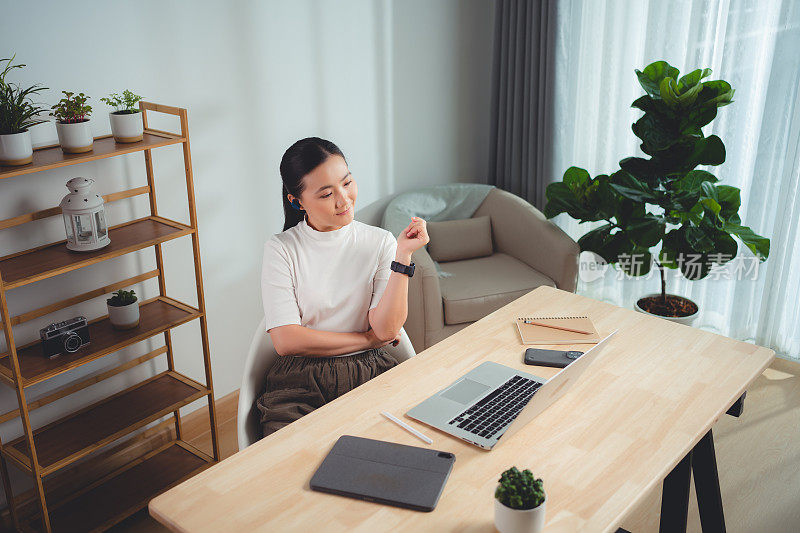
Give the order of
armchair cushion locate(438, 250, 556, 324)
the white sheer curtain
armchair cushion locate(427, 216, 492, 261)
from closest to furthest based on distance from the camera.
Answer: the white sheer curtain
armchair cushion locate(438, 250, 556, 324)
armchair cushion locate(427, 216, 492, 261)

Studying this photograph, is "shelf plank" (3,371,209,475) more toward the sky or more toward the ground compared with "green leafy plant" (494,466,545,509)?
more toward the ground

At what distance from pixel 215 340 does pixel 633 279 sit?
2164 millimetres

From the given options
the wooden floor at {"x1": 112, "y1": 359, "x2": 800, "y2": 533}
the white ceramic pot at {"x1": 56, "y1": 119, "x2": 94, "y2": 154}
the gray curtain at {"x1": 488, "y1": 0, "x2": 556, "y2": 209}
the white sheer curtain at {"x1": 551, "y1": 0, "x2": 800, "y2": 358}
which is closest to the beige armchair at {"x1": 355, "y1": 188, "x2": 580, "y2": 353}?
the gray curtain at {"x1": 488, "y1": 0, "x2": 556, "y2": 209}

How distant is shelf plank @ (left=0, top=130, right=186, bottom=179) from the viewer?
6.47 feet

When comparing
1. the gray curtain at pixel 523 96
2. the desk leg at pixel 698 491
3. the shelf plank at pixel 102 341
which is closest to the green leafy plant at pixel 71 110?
the shelf plank at pixel 102 341

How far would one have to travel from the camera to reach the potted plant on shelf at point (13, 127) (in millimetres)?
1960

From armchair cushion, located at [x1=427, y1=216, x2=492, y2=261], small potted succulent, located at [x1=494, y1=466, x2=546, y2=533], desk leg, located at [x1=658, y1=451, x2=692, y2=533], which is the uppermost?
small potted succulent, located at [x1=494, y1=466, x2=546, y2=533]

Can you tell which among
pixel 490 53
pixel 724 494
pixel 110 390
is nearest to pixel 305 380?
pixel 110 390

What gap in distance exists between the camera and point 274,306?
6.36 ft

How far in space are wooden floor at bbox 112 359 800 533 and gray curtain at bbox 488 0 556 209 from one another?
1483 millimetres

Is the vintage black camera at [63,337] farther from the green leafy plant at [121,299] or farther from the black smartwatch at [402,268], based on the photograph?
the black smartwatch at [402,268]

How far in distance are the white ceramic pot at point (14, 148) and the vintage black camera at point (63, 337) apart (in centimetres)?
53

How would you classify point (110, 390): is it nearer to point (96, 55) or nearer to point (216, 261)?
point (216, 261)

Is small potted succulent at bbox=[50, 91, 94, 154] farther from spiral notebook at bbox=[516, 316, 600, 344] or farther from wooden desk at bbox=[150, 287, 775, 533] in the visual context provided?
spiral notebook at bbox=[516, 316, 600, 344]
